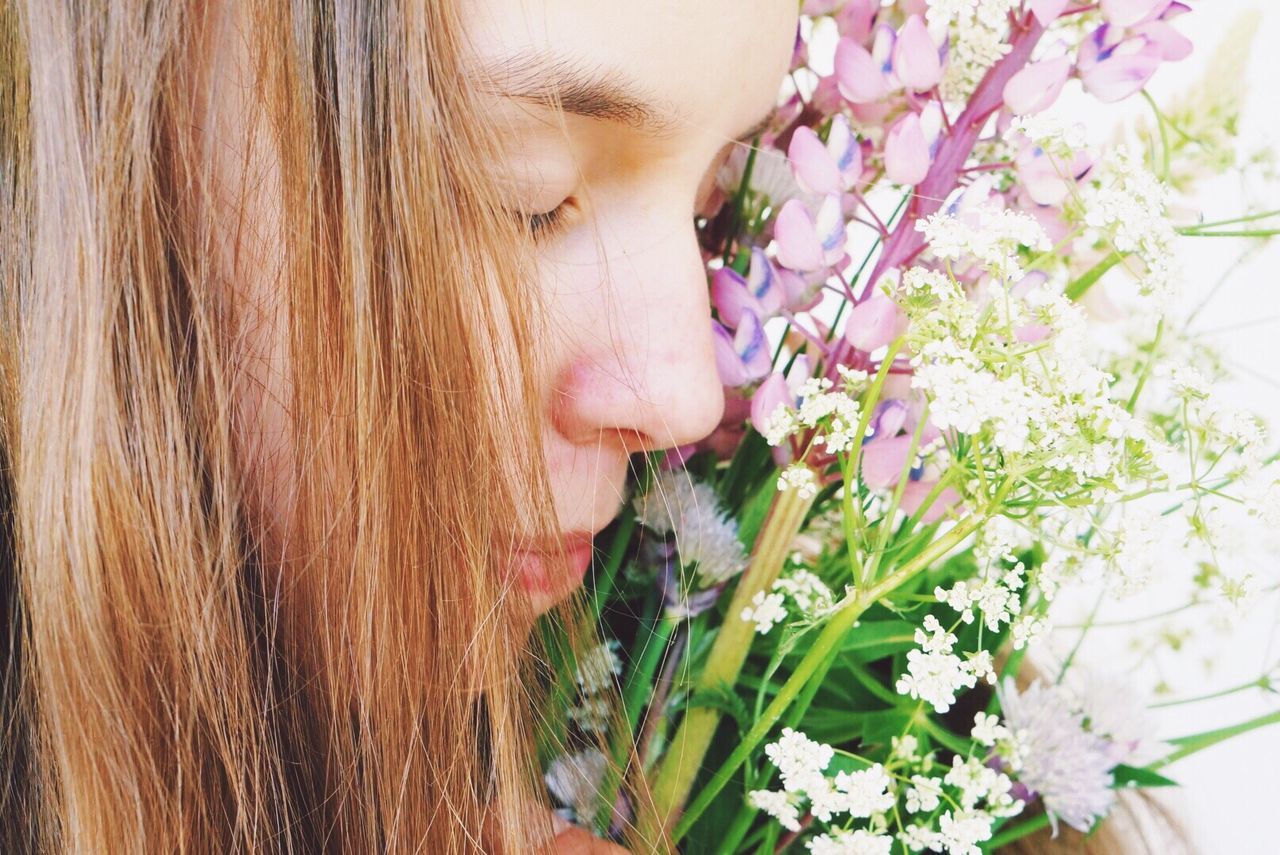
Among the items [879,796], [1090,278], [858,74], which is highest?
[858,74]

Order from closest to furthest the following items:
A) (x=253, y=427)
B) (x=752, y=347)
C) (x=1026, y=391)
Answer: (x=1026, y=391), (x=253, y=427), (x=752, y=347)

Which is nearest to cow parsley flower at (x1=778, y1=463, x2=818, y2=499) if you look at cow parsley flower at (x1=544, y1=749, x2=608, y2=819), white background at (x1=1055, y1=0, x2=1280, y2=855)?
cow parsley flower at (x1=544, y1=749, x2=608, y2=819)

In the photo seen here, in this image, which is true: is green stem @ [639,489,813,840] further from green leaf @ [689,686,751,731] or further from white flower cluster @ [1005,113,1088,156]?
white flower cluster @ [1005,113,1088,156]

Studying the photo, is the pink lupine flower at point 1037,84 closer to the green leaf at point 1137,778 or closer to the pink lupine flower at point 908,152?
the pink lupine flower at point 908,152

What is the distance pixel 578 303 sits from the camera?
510 mm

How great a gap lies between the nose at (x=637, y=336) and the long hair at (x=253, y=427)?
4 centimetres

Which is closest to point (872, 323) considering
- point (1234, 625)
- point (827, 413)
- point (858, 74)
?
point (827, 413)

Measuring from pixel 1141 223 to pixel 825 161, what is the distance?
190mm

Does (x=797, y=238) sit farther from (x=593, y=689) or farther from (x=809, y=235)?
(x=593, y=689)

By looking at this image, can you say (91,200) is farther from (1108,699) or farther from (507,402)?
(1108,699)

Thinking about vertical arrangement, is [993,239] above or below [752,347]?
above

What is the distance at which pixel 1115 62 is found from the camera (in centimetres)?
53

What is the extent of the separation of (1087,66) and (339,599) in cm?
54

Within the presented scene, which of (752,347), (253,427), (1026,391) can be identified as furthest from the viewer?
(752,347)
